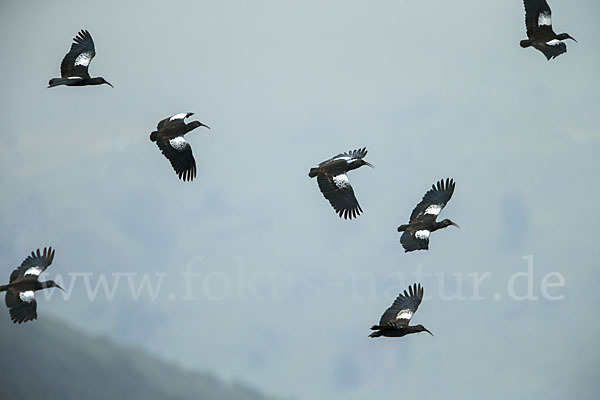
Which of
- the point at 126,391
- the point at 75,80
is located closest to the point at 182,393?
the point at 126,391

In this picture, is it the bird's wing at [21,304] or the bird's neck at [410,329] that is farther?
the bird's wing at [21,304]

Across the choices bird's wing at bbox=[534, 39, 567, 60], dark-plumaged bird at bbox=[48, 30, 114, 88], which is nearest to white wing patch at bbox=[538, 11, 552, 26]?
bird's wing at bbox=[534, 39, 567, 60]

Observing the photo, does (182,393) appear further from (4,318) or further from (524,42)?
(524,42)

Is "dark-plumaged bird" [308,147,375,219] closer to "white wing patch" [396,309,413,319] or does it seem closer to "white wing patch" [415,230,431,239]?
"white wing patch" [415,230,431,239]

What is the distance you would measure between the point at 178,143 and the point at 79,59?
3614 mm

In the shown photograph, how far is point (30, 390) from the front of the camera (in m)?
53.8

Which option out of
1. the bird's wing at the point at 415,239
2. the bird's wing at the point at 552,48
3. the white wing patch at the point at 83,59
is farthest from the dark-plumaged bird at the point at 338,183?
the white wing patch at the point at 83,59

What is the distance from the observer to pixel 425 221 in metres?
28.1

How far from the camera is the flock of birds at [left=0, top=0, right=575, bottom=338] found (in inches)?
1068

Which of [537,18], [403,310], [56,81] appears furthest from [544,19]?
[56,81]

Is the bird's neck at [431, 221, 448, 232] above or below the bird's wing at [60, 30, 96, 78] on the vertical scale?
below

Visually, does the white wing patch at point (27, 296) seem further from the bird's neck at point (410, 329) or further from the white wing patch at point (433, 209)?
the white wing patch at point (433, 209)

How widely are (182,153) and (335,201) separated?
12.6 ft

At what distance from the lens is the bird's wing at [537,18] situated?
28.8 metres
